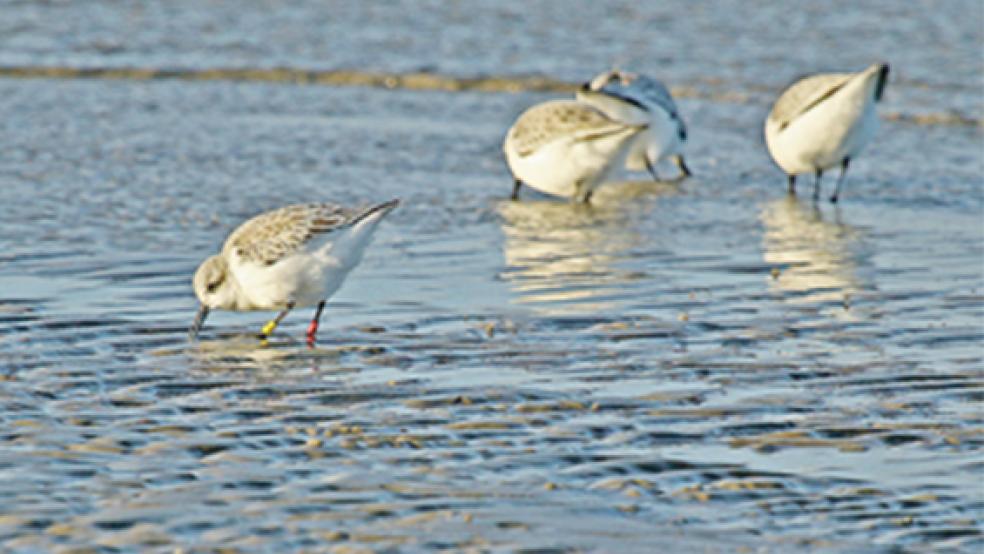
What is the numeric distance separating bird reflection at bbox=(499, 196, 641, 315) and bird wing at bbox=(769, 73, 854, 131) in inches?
66.5

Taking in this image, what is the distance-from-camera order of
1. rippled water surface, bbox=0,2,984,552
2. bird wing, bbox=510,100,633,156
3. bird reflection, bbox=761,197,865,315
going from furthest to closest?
bird wing, bbox=510,100,633,156 < bird reflection, bbox=761,197,865,315 < rippled water surface, bbox=0,2,984,552

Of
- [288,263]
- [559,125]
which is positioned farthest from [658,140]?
[288,263]

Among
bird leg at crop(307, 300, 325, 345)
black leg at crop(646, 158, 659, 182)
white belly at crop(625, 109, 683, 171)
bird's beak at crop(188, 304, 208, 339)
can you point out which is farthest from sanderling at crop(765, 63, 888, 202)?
bird's beak at crop(188, 304, 208, 339)

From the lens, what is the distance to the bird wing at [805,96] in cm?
1438

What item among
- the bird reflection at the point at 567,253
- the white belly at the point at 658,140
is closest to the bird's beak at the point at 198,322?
the bird reflection at the point at 567,253

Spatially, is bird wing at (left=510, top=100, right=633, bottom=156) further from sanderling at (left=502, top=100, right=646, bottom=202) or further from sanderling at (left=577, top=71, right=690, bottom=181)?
sanderling at (left=577, top=71, right=690, bottom=181)

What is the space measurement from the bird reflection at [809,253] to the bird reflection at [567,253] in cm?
98

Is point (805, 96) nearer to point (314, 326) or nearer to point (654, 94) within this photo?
point (654, 94)

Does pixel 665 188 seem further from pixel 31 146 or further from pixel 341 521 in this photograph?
pixel 341 521

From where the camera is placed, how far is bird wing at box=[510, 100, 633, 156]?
14039 mm

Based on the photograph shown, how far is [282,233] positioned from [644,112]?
6.75 metres

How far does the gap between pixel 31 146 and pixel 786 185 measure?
21.7 feet

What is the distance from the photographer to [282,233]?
967 centimetres

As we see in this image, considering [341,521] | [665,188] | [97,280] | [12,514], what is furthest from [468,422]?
[665,188]
